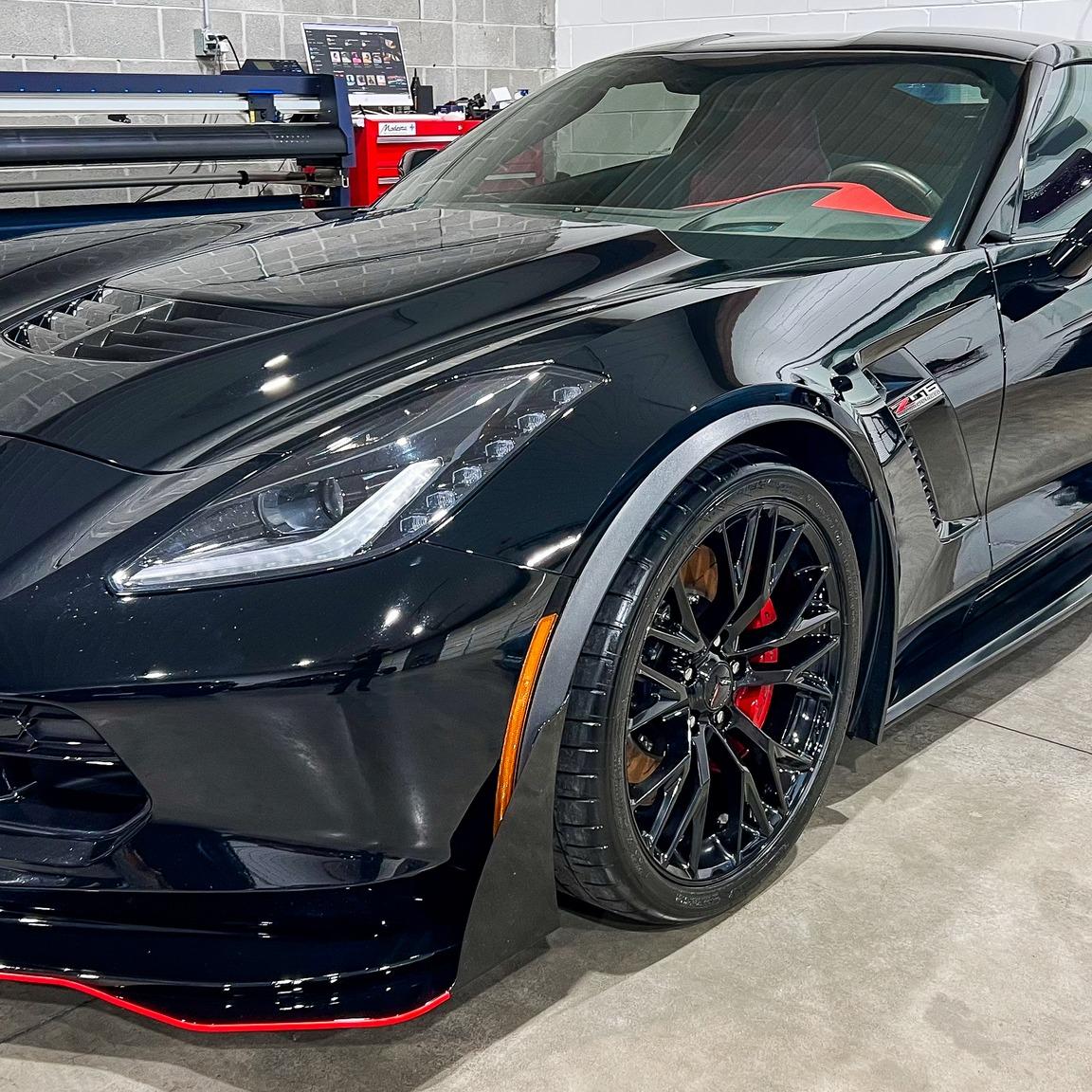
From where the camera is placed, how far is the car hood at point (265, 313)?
55.6 inches

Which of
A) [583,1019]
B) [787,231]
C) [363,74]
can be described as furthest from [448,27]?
[583,1019]

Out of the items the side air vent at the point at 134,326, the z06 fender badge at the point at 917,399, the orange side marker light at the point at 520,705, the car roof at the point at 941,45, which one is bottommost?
the orange side marker light at the point at 520,705

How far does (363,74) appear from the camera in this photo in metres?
6.51

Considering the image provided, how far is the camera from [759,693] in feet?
5.67

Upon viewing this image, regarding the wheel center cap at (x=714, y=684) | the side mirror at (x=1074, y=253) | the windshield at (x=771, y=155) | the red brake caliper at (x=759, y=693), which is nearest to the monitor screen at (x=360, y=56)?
the windshield at (x=771, y=155)

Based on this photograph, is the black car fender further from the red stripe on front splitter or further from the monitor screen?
the monitor screen

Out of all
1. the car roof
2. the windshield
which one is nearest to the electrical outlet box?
the windshield

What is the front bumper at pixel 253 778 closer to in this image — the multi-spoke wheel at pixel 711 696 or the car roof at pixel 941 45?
the multi-spoke wheel at pixel 711 696

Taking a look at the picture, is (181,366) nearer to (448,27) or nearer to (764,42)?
(764,42)

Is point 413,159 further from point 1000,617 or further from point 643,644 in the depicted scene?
point 643,644

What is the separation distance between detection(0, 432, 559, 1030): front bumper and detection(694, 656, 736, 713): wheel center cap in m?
0.33

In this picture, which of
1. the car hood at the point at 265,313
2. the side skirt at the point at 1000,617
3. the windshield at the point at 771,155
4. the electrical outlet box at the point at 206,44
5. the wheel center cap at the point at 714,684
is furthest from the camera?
the electrical outlet box at the point at 206,44

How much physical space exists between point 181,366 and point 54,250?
845mm

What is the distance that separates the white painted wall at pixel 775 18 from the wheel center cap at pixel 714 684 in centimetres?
395
